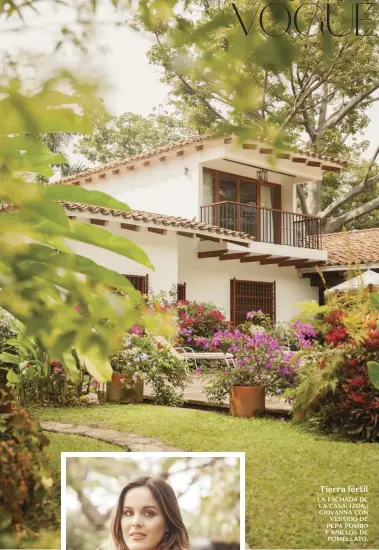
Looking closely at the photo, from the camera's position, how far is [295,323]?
5.91 m

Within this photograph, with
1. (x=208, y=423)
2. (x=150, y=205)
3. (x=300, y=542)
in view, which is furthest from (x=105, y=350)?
(x=150, y=205)

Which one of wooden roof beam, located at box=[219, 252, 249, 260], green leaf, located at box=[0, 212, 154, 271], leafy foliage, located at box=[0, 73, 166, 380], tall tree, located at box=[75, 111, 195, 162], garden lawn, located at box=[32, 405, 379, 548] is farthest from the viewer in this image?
wooden roof beam, located at box=[219, 252, 249, 260]

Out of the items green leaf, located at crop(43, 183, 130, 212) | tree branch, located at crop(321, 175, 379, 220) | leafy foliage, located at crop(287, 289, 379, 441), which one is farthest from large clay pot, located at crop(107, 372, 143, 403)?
green leaf, located at crop(43, 183, 130, 212)

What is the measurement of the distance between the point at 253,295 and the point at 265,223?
2.39m

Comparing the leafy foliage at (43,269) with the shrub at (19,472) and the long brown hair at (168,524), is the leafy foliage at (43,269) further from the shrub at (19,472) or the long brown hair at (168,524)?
the long brown hair at (168,524)

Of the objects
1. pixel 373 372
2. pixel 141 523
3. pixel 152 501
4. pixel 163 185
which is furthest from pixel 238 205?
pixel 141 523

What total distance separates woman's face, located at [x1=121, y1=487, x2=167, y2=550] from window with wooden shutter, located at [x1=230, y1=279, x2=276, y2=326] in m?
5.23

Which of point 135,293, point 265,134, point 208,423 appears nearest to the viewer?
point 265,134

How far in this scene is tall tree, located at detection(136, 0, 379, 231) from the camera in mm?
1222

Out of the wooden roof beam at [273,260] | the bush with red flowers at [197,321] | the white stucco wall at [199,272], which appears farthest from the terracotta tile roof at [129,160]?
the wooden roof beam at [273,260]

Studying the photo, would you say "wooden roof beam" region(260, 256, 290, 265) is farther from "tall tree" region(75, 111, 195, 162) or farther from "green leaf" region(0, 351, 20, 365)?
"green leaf" region(0, 351, 20, 365)

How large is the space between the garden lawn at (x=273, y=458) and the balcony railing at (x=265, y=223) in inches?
189

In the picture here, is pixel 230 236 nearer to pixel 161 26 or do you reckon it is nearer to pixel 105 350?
pixel 161 26

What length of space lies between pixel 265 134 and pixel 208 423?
3950 millimetres
